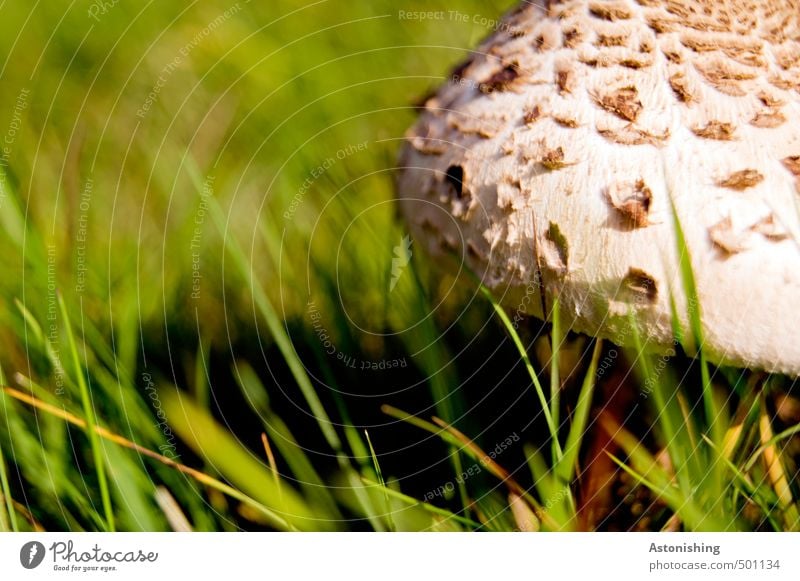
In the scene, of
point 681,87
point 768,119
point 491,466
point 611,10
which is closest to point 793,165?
point 768,119

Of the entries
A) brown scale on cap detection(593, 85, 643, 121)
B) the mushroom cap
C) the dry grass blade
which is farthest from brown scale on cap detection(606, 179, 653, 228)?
the dry grass blade

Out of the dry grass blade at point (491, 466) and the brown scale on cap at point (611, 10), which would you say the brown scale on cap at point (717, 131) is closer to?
the brown scale on cap at point (611, 10)

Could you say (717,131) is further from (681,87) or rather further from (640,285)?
(640,285)

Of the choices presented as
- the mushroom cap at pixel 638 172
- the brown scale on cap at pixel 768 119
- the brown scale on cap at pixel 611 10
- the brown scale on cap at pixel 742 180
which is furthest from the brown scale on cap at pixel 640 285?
the brown scale on cap at pixel 611 10

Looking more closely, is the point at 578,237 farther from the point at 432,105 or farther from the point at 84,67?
the point at 84,67

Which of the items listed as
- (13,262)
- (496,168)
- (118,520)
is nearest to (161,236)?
(13,262)

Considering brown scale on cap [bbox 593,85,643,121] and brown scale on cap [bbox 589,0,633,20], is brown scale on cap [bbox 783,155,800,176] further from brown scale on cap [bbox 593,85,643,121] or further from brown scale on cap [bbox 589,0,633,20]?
brown scale on cap [bbox 589,0,633,20]

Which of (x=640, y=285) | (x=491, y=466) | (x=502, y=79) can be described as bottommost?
(x=491, y=466)
